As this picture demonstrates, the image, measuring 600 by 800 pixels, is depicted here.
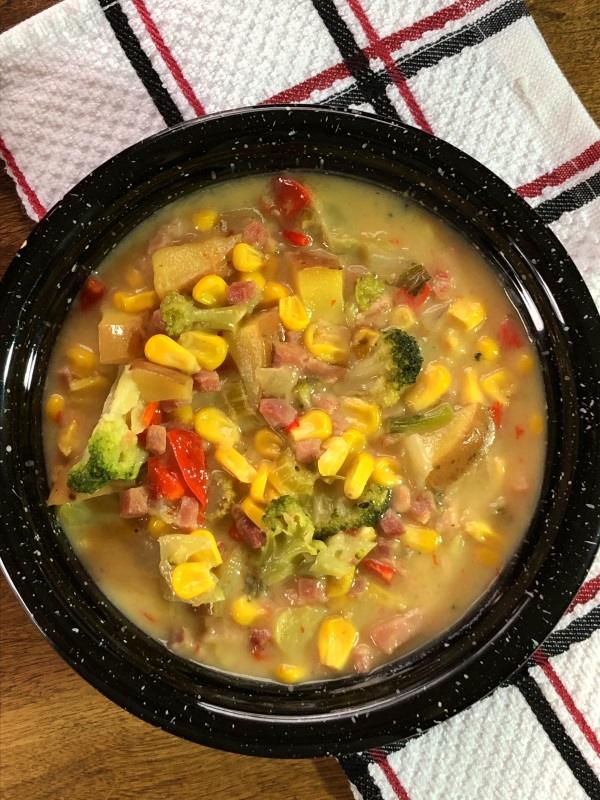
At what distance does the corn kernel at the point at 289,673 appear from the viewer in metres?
2.19

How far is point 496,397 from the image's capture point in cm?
223

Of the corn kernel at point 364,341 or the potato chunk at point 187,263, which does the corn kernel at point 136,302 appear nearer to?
the potato chunk at point 187,263

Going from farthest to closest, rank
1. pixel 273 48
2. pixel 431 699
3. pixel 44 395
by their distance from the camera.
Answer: pixel 273 48 → pixel 44 395 → pixel 431 699

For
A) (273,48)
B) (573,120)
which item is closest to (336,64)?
(273,48)

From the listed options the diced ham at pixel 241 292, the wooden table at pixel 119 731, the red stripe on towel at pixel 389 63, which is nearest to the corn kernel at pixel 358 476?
the diced ham at pixel 241 292

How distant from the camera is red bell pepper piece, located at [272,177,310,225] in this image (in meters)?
2.24

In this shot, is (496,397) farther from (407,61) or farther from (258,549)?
(407,61)

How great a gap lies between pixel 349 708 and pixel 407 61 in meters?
2.05

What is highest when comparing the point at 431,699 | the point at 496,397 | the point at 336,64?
the point at 336,64

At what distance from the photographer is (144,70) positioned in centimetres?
250

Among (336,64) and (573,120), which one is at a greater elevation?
(336,64)

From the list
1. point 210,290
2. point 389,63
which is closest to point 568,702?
point 210,290

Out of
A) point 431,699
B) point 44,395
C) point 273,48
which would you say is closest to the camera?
point 431,699

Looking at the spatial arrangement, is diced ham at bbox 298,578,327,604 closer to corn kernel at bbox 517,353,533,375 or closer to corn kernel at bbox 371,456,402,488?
corn kernel at bbox 371,456,402,488
